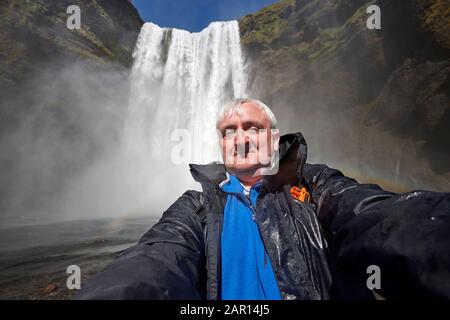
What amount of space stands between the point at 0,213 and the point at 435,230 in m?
21.9

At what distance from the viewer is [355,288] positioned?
148 cm

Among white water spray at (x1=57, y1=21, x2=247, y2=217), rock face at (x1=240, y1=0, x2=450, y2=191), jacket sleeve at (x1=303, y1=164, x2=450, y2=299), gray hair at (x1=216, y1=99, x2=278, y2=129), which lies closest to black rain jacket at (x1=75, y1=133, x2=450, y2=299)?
jacket sleeve at (x1=303, y1=164, x2=450, y2=299)

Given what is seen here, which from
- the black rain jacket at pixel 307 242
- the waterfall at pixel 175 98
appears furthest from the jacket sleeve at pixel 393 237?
the waterfall at pixel 175 98

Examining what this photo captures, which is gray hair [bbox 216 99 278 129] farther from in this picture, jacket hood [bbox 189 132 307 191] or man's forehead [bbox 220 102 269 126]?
jacket hood [bbox 189 132 307 191]

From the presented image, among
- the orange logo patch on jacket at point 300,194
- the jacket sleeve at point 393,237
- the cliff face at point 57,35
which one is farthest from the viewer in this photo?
the cliff face at point 57,35

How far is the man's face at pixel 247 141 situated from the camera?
200cm

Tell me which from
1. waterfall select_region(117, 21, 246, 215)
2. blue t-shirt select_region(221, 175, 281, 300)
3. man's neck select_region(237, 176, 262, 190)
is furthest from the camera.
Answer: waterfall select_region(117, 21, 246, 215)

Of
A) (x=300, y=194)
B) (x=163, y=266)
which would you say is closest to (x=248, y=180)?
(x=300, y=194)

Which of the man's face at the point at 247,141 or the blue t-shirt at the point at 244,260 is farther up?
the man's face at the point at 247,141

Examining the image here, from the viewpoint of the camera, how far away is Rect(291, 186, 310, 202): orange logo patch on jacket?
1.84 m

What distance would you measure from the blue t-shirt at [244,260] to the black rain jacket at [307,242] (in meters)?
0.06

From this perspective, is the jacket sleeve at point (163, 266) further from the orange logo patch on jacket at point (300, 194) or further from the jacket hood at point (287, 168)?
the orange logo patch on jacket at point (300, 194)
